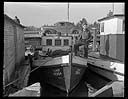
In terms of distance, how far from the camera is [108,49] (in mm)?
8742

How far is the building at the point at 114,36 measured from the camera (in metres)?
7.71

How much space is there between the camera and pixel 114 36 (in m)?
7.98

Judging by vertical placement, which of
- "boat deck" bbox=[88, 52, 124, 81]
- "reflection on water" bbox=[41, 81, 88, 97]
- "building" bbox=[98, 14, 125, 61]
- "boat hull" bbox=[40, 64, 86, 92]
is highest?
"building" bbox=[98, 14, 125, 61]

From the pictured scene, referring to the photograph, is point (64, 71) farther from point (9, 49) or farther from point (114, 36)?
point (114, 36)

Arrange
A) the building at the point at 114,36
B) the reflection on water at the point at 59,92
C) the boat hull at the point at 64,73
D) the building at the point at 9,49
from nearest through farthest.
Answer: the building at the point at 9,49
the boat hull at the point at 64,73
the reflection on water at the point at 59,92
the building at the point at 114,36

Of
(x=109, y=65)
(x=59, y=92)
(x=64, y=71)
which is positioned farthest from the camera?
(x=109, y=65)

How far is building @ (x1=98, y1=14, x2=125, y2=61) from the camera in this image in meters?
7.71

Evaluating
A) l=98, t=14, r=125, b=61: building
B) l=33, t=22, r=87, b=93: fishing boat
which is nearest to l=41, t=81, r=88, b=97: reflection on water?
l=33, t=22, r=87, b=93: fishing boat

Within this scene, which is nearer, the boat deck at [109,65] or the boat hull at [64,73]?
the boat deck at [109,65]

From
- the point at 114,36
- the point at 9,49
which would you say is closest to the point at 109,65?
the point at 114,36

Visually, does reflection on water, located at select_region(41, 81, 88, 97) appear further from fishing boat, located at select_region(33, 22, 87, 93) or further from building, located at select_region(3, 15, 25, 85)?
building, located at select_region(3, 15, 25, 85)

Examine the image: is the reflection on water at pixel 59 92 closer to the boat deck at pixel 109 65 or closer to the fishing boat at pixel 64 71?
the fishing boat at pixel 64 71

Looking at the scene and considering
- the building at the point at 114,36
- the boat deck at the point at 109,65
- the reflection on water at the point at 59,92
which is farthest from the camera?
the building at the point at 114,36

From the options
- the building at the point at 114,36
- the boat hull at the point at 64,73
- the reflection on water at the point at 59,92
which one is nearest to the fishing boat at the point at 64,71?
the boat hull at the point at 64,73
